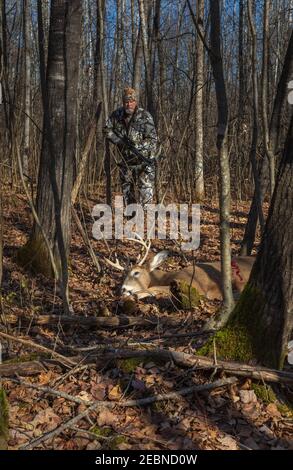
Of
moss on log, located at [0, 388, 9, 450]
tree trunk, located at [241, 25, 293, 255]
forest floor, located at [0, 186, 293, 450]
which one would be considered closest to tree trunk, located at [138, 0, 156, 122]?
tree trunk, located at [241, 25, 293, 255]

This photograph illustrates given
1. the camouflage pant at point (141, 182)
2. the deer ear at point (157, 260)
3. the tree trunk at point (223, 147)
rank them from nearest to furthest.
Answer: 1. the tree trunk at point (223, 147)
2. the deer ear at point (157, 260)
3. the camouflage pant at point (141, 182)

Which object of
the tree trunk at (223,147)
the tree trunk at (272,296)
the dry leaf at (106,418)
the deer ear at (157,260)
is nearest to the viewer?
the dry leaf at (106,418)

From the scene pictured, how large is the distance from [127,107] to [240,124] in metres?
4.99

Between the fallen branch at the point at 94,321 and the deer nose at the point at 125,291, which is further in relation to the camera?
the deer nose at the point at 125,291

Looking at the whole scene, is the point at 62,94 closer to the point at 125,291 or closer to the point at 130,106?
the point at 125,291

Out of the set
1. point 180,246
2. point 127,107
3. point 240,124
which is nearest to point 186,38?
point 240,124

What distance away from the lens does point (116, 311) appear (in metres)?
6.35

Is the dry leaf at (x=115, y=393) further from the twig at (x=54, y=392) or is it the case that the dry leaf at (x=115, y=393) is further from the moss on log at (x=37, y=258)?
the moss on log at (x=37, y=258)

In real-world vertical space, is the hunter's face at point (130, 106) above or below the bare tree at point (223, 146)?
above

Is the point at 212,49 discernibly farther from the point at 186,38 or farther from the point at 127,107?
the point at 186,38

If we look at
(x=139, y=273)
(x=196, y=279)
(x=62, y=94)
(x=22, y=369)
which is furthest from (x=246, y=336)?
(x=62, y=94)

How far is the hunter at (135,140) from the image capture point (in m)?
9.73

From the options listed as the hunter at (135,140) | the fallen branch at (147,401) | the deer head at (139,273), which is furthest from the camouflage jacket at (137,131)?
the fallen branch at (147,401)

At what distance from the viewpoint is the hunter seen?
9727 mm
